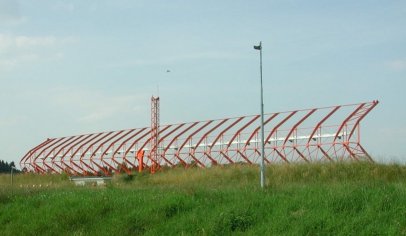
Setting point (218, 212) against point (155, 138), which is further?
point (155, 138)

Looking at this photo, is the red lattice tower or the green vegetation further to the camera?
the red lattice tower

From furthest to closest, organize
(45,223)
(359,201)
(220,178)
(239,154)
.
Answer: (239,154) < (220,178) < (45,223) < (359,201)

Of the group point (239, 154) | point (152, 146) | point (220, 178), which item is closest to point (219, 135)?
point (239, 154)

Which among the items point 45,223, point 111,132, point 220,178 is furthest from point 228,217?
point 111,132

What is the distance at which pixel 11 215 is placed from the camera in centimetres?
1591

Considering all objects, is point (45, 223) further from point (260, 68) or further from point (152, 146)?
point (152, 146)

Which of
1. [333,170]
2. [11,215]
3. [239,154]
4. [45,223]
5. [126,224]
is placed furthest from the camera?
[239,154]

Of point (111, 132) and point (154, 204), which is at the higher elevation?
point (111, 132)

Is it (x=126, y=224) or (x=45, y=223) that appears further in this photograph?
(x=45, y=223)

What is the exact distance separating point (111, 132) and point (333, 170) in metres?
30.8

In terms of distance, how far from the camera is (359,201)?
1163 centimetres

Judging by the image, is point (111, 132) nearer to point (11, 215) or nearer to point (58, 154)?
point (58, 154)

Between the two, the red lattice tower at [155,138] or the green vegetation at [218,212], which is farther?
the red lattice tower at [155,138]

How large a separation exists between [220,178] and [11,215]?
11948 mm
